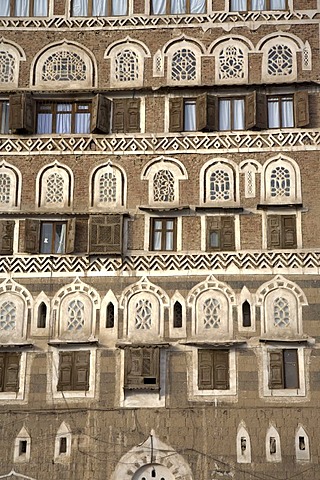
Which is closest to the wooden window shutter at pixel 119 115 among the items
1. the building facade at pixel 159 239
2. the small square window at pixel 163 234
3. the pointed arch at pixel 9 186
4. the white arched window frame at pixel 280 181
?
the building facade at pixel 159 239

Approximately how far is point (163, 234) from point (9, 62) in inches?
206

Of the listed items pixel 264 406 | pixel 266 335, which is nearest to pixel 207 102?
pixel 266 335

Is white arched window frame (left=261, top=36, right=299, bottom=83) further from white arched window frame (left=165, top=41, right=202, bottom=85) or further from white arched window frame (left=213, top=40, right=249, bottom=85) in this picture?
white arched window frame (left=165, top=41, right=202, bottom=85)

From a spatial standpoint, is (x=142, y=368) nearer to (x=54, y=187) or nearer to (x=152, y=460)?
(x=152, y=460)

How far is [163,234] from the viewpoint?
65.4ft

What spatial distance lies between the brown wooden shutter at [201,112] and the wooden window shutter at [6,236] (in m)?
4.40

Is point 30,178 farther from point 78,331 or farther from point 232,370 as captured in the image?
point 232,370

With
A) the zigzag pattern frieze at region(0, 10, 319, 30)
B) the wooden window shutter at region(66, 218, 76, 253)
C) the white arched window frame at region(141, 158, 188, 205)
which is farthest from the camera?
the zigzag pattern frieze at region(0, 10, 319, 30)

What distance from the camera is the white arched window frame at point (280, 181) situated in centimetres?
1998

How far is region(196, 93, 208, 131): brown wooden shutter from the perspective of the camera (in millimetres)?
20359

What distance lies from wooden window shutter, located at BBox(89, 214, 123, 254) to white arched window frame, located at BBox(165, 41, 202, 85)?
339 cm

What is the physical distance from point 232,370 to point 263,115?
17.8 ft

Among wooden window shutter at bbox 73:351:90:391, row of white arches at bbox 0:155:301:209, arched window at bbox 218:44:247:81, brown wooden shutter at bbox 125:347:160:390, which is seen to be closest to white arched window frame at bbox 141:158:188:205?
row of white arches at bbox 0:155:301:209

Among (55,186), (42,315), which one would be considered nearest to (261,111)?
(55,186)
